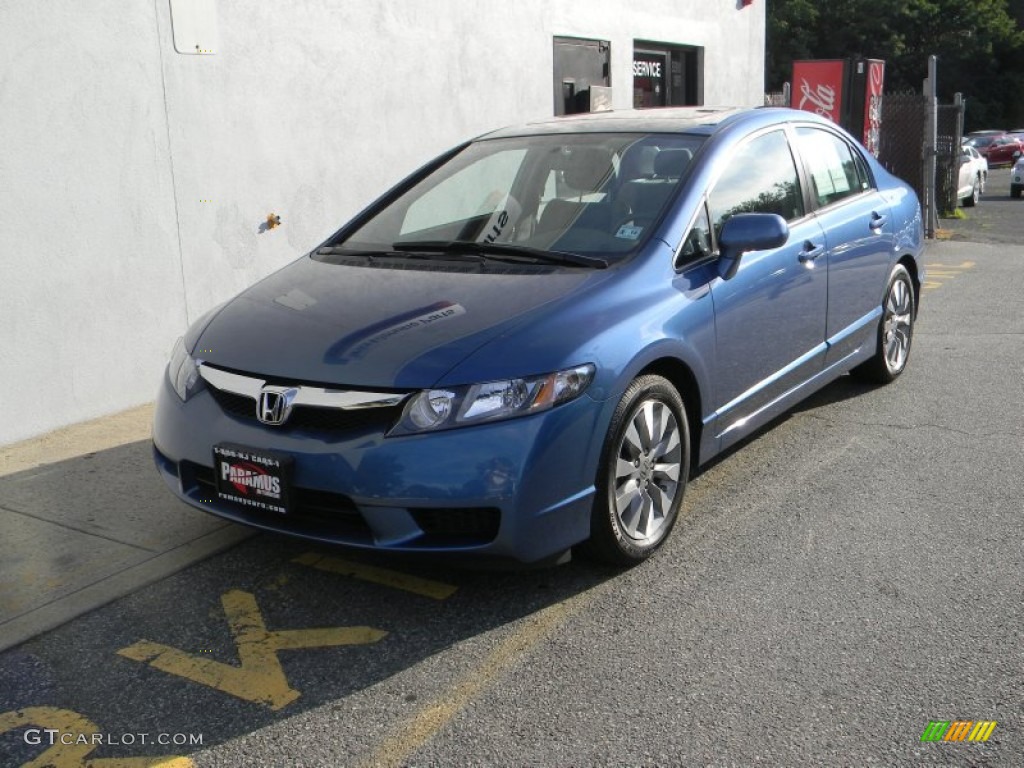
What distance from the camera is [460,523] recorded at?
11.2 ft

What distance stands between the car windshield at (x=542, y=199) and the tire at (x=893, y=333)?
83.6 inches

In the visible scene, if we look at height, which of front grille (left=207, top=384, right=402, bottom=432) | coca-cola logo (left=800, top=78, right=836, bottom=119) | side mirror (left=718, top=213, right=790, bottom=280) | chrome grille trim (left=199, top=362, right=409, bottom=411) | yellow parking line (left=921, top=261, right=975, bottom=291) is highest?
coca-cola logo (left=800, top=78, right=836, bottom=119)

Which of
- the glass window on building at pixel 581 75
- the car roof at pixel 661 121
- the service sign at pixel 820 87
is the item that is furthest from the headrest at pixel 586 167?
the service sign at pixel 820 87

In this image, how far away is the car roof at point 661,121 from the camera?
478cm

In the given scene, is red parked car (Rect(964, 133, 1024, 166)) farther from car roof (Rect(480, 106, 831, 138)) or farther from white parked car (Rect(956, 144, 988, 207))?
car roof (Rect(480, 106, 831, 138))

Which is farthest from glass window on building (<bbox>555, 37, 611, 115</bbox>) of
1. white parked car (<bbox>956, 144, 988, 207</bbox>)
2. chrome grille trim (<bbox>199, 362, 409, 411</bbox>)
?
white parked car (<bbox>956, 144, 988, 207</bbox>)

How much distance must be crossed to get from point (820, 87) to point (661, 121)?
11063mm

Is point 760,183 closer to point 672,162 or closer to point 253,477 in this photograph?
point 672,162

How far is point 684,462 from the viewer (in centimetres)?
411

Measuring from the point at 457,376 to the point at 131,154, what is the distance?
364 centimetres

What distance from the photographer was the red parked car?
128 feet

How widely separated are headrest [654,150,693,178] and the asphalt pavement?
1.40m

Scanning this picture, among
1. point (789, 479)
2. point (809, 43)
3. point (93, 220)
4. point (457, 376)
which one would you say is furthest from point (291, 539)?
point (809, 43)

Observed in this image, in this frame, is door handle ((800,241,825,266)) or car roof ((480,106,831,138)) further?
door handle ((800,241,825,266))
